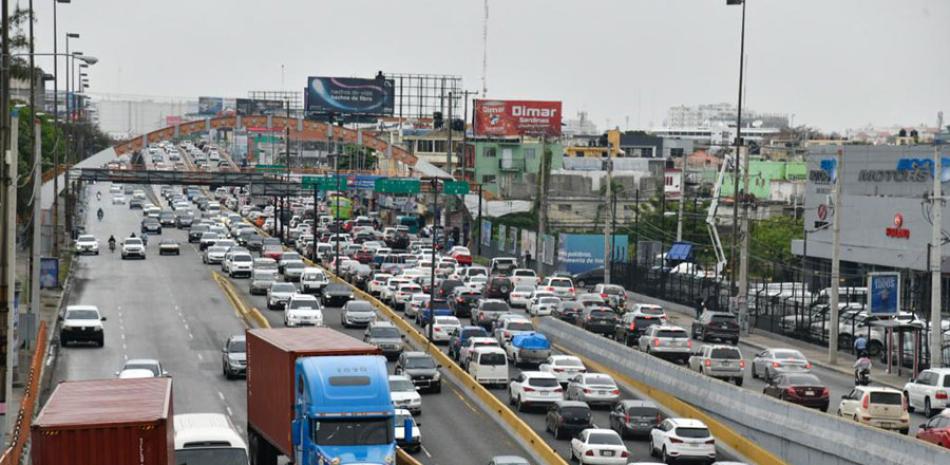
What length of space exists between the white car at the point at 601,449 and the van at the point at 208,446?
1126 cm

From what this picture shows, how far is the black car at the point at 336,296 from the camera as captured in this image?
74250 mm

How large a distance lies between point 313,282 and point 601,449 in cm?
4236

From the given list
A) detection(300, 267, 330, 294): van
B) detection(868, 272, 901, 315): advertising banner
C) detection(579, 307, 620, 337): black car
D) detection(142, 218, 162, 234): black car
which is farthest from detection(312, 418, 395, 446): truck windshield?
detection(142, 218, 162, 234): black car

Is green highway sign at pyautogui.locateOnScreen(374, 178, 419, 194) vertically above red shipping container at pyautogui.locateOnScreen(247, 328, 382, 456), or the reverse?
green highway sign at pyautogui.locateOnScreen(374, 178, 419, 194)

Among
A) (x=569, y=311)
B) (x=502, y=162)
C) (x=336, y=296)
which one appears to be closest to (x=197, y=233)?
(x=336, y=296)

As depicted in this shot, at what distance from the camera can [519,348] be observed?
57000 millimetres

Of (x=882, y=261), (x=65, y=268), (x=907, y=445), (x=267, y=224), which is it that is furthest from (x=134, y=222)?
(x=907, y=445)

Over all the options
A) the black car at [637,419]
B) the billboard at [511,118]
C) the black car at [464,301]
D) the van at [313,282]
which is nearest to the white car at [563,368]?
the black car at [637,419]

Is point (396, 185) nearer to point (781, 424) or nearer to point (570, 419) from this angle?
point (570, 419)

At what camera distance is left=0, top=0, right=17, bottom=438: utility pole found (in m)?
32.4

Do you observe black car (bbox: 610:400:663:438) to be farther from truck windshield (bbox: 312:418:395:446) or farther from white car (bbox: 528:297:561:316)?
white car (bbox: 528:297:561:316)

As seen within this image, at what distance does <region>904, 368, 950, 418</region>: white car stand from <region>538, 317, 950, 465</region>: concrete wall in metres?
2.49

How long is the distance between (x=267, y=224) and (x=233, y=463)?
11135 cm

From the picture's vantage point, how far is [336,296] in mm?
74250
